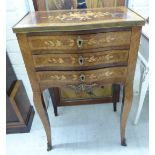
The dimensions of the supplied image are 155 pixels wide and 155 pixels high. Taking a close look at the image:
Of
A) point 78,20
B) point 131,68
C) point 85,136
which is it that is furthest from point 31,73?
point 85,136

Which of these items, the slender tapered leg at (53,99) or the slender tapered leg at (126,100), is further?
the slender tapered leg at (53,99)

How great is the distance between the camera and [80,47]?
2.62 ft

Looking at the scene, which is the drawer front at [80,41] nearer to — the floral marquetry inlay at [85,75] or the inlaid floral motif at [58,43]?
the inlaid floral motif at [58,43]

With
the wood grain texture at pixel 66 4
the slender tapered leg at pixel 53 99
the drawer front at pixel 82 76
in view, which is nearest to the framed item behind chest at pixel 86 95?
the slender tapered leg at pixel 53 99

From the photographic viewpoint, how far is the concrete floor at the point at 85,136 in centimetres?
121

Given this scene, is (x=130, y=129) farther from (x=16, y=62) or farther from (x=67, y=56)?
(x=16, y=62)

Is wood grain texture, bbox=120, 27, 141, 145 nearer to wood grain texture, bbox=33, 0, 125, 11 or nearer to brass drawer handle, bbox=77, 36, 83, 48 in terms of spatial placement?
brass drawer handle, bbox=77, 36, 83, 48

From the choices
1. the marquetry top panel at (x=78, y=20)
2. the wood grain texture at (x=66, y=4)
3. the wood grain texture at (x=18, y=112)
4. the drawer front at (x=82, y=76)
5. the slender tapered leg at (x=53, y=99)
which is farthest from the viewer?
the slender tapered leg at (x=53, y=99)

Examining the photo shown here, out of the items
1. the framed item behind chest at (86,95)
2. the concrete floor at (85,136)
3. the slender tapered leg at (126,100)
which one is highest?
the slender tapered leg at (126,100)

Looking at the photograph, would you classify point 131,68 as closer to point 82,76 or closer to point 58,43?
point 82,76

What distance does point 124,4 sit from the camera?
3.81ft

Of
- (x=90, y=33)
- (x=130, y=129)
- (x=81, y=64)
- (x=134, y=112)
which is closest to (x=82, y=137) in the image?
(x=130, y=129)

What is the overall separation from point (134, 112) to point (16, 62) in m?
0.98
